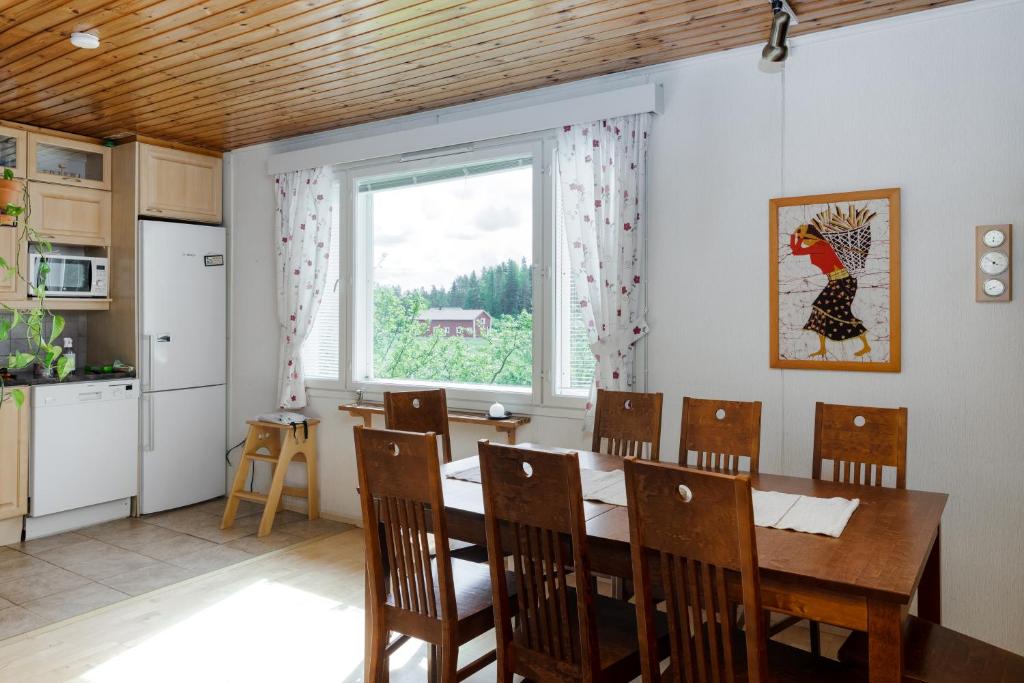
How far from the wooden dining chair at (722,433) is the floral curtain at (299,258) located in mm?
2870

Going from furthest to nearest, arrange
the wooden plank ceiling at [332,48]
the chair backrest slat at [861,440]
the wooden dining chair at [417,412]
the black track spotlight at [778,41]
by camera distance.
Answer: the wooden dining chair at [417,412], the wooden plank ceiling at [332,48], the black track spotlight at [778,41], the chair backrest slat at [861,440]

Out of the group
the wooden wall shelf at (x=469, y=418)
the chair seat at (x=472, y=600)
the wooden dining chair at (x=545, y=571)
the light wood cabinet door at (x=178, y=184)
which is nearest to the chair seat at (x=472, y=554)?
the chair seat at (x=472, y=600)

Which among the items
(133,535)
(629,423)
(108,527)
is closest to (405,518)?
(629,423)

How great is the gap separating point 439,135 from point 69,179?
8.34 feet

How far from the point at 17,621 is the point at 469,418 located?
89.3 inches

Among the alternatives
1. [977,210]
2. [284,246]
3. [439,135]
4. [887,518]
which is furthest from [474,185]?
[887,518]

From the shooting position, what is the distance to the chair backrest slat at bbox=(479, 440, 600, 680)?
6.17 ft

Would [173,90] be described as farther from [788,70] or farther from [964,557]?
[964,557]

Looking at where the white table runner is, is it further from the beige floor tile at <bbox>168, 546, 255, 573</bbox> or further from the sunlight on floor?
the beige floor tile at <bbox>168, 546, 255, 573</bbox>

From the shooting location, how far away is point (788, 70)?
3.30m

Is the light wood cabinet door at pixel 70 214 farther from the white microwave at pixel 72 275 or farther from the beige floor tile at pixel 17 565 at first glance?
the beige floor tile at pixel 17 565

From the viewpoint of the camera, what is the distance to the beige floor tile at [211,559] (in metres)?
3.98

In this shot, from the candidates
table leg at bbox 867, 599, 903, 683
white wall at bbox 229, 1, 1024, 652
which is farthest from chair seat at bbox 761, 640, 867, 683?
white wall at bbox 229, 1, 1024, 652

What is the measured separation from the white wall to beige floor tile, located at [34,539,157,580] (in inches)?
99.9
